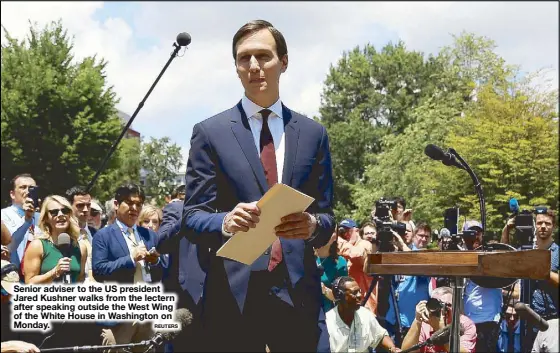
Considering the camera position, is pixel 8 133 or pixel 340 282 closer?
pixel 340 282

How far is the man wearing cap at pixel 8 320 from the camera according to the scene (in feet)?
11.9

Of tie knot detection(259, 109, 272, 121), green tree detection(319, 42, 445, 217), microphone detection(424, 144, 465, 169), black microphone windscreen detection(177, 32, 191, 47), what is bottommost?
tie knot detection(259, 109, 272, 121)

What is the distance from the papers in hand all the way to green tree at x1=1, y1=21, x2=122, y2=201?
2670 centimetres

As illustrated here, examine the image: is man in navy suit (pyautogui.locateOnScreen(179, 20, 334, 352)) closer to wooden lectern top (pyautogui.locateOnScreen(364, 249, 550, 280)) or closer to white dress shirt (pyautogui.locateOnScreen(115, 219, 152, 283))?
wooden lectern top (pyautogui.locateOnScreen(364, 249, 550, 280))

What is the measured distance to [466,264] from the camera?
2.55 meters

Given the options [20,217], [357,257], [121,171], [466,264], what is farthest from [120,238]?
[121,171]

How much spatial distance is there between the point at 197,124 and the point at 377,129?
43.3 meters

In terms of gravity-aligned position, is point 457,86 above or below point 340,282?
above

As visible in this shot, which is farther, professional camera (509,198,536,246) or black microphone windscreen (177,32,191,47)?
black microphone windscreen (177,32,191,47)

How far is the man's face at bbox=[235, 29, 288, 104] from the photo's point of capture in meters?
2.75

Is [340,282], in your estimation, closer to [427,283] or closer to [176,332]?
[427,283]

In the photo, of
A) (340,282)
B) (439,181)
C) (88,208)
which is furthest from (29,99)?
(340,282)

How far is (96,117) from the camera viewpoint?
3030cm

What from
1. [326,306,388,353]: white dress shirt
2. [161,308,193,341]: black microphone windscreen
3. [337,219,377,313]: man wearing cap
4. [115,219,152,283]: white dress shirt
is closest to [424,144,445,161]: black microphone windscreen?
[161,308,193,341]: black microphone windscreen
